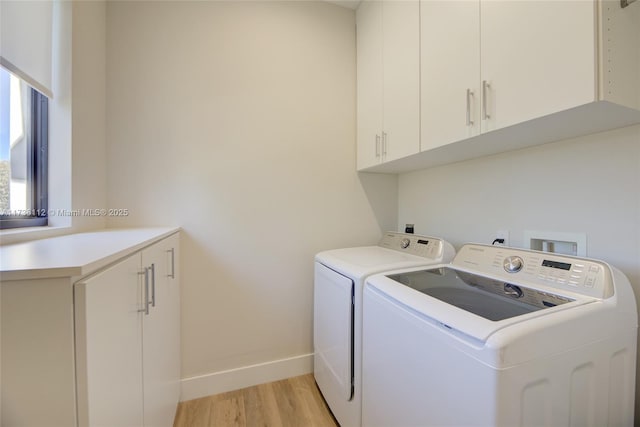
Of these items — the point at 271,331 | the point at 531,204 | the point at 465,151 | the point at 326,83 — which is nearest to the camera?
the point at 531,204

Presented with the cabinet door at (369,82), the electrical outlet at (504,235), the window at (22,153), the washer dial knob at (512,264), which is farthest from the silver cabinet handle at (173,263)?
the electrical outlet at (504,235)

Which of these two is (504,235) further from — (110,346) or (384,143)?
(110,346)

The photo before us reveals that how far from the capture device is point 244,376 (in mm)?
1735

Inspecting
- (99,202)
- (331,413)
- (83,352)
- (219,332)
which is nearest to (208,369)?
(219,332)

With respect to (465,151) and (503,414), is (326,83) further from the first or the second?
(503,414)

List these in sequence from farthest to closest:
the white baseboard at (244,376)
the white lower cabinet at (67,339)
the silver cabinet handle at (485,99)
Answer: the white baseboard at (244,376) → the silver cabinet handle at (485,99) → the white lower cabinet at (67,339)

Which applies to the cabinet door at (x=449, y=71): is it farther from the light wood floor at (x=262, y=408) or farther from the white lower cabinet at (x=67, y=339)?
the light wood floor at (x=262, y=408)

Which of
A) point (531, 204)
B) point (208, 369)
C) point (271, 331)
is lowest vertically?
point (208, 369)

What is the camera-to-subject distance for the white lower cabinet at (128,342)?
508mm

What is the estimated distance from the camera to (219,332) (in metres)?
1.69

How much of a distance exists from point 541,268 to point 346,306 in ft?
2.69

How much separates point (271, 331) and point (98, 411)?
134cm

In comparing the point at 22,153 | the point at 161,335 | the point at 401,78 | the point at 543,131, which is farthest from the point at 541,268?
the point at 22,153

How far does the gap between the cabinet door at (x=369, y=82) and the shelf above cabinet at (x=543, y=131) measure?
347 millimetres
